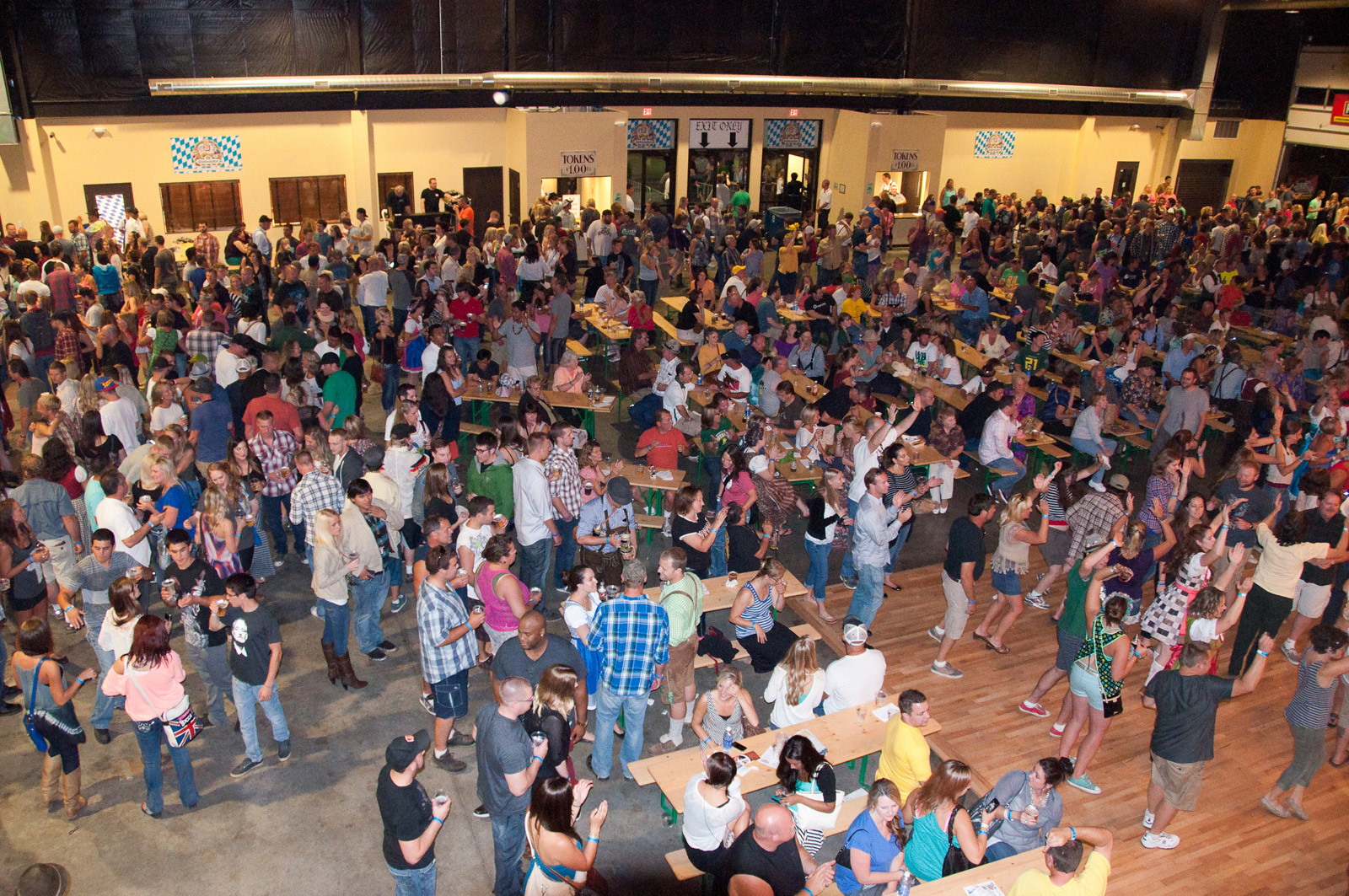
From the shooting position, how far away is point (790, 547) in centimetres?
992

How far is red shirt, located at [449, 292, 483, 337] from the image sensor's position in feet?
40.0

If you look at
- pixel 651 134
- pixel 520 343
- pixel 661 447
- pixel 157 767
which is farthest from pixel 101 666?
pixel 651 134

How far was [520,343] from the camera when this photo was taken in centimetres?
1153

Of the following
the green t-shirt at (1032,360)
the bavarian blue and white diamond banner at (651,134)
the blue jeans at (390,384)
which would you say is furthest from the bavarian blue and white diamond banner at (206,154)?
the green t-shirt at (1032,360)

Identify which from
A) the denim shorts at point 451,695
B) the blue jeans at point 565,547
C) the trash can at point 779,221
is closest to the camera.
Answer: the denim shorts at point 451,695

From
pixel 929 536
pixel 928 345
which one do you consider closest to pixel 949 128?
pixel 928 345

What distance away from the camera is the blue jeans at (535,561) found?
798 centimetres

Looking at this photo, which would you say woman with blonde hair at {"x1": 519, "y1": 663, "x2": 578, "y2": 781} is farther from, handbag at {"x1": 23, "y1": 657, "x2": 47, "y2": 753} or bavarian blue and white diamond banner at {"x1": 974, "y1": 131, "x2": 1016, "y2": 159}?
bavarian blue and white diamond banner at {"x1": 974, "y1": 131, "x2": 1016, "y2": 159}

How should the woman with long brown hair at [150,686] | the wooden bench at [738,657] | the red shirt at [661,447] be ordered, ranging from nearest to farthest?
1. the woman with long brown hair at [150,686]
2. the wooden bench at [738,657]
3. the red shirt at [661,447]

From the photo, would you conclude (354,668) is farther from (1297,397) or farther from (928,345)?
(1297,397)

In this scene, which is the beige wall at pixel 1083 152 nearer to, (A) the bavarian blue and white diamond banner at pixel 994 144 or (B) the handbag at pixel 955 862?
(A) the bavarian blue and white diamond banner at pixel 994 144


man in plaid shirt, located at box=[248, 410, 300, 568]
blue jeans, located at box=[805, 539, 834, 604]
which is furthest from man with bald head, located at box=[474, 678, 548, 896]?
man in plaid shirt, located at box=[248, 410, 300, 568]

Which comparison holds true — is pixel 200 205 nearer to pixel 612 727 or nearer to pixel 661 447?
pixel 661 447

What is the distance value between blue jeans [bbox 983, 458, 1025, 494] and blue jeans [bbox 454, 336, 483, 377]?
6.46m
